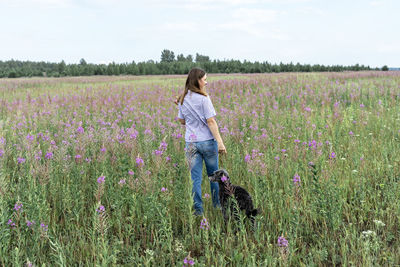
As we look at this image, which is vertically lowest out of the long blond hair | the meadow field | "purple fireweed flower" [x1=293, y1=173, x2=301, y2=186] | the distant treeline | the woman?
the meadow field

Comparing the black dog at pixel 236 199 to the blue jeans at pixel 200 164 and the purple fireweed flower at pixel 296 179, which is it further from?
the purple fireweed flower at pixel 296 179

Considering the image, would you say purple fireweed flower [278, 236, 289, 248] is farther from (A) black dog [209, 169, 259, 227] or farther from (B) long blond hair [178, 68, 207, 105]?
(B) long blond hair [178, 68, 207, 105]

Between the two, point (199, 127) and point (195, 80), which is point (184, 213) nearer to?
point (199, 127)

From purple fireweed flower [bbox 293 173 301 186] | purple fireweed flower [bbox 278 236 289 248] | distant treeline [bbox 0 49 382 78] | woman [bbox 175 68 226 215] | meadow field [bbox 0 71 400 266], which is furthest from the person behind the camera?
distant treeline [bbox 0 49 382 78]

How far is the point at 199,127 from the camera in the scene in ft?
12.0

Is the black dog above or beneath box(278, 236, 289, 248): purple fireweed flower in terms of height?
above

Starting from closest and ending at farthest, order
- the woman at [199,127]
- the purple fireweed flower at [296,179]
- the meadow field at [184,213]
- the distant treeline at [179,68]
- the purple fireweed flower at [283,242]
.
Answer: the purple fireweed flower at [283,242]
the meadow field at [184,213]
the purple fireweed flower at [296,179]
the woman at [199,127]
the distant treeline at [179,68]

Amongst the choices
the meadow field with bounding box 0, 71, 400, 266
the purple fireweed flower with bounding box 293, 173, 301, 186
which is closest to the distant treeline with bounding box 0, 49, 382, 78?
the meadow field with bounding box 0, 71, 400, 266

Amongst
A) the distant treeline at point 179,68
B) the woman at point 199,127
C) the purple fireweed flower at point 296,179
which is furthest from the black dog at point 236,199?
the distant treeline at point 179,68

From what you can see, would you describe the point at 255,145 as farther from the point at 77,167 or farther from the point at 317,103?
the point at 317,103

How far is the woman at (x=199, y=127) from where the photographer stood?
3518 mm

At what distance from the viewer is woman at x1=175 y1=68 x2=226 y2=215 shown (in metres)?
3.52

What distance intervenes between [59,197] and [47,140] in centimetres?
226

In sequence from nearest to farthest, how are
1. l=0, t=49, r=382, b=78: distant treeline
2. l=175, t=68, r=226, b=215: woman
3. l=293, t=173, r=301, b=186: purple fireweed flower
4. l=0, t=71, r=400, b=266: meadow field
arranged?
l=0, t=71, r=400, b=266: meadow field
l=293, t=173, r=301, b=186: purple fireweed flower
l=175, t=68, r=226, b=215: woman
l=0, t=49, r=382, b=78: distant treeline
